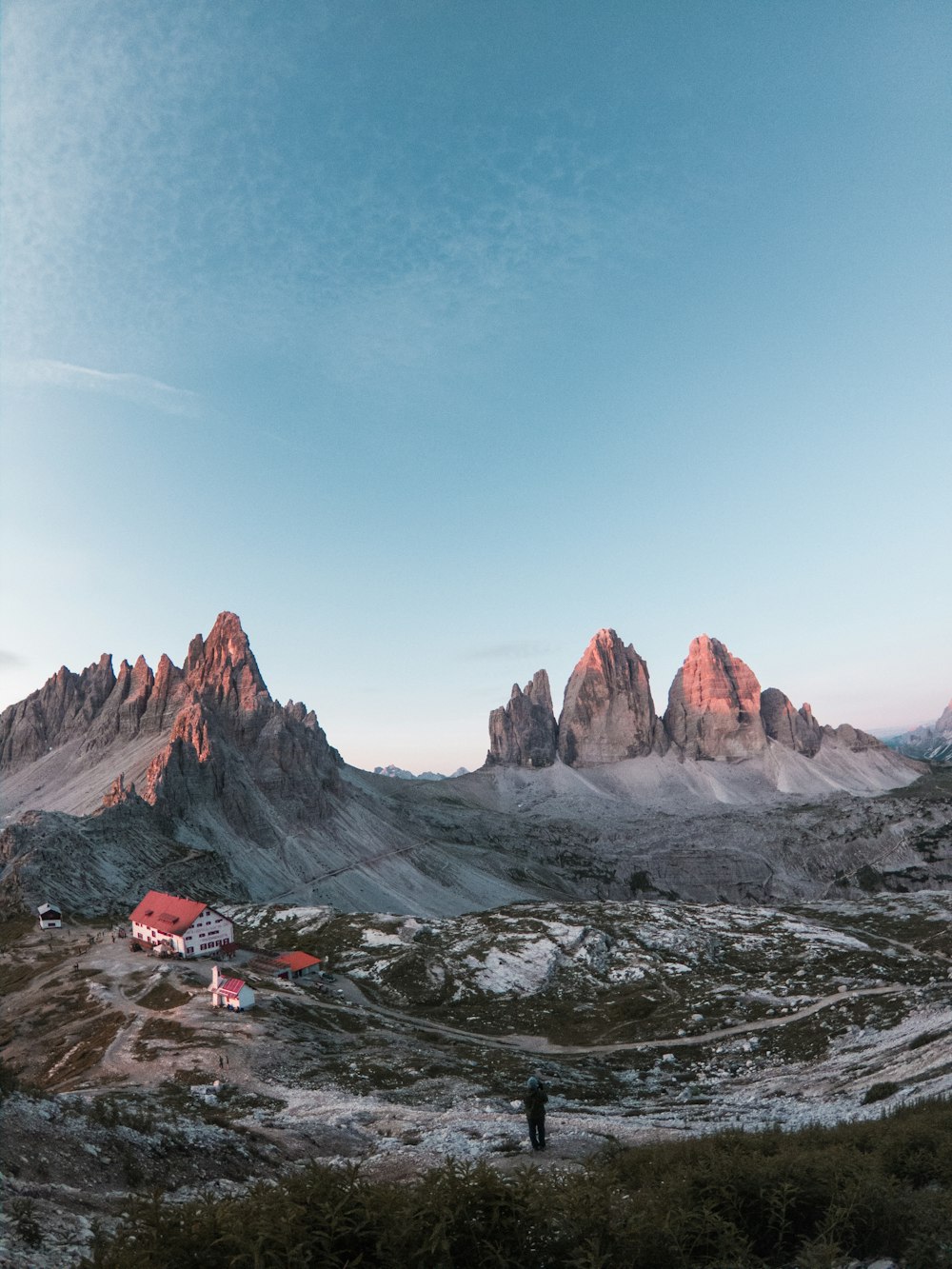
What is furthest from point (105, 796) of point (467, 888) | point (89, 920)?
point (467, 888)

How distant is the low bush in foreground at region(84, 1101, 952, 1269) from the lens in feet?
34.9

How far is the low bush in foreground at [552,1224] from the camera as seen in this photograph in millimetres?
10633

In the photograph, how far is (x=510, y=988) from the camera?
89.8m

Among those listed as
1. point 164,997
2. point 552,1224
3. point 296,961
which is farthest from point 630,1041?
point 552,1224

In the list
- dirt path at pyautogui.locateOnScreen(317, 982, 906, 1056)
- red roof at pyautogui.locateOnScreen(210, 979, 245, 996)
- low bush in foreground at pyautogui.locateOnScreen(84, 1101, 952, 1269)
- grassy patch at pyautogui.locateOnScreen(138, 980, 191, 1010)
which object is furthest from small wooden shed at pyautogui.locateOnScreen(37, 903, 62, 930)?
low bush in foreground at pyautogui.locateOnScreen(84, 1101, 952, 1269)

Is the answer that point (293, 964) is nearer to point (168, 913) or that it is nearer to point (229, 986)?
point (168, 913)

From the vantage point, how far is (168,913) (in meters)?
85.1

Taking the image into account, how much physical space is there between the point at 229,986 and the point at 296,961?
75.3 feet

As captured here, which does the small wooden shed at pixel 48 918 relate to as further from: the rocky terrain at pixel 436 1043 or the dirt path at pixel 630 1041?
the dirt path at pixel 630 1041

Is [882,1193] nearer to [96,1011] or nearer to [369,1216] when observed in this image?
[369,1216]

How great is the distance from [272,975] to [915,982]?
221 ft

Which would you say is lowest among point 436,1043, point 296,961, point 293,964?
point 436,1043

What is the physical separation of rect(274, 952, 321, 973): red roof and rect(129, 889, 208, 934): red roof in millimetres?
10894

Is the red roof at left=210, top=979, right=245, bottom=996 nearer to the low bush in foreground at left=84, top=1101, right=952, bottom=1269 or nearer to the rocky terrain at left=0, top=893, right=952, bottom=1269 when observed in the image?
the rocky terrain at left=0, top=893, right=952, bottom=1269
